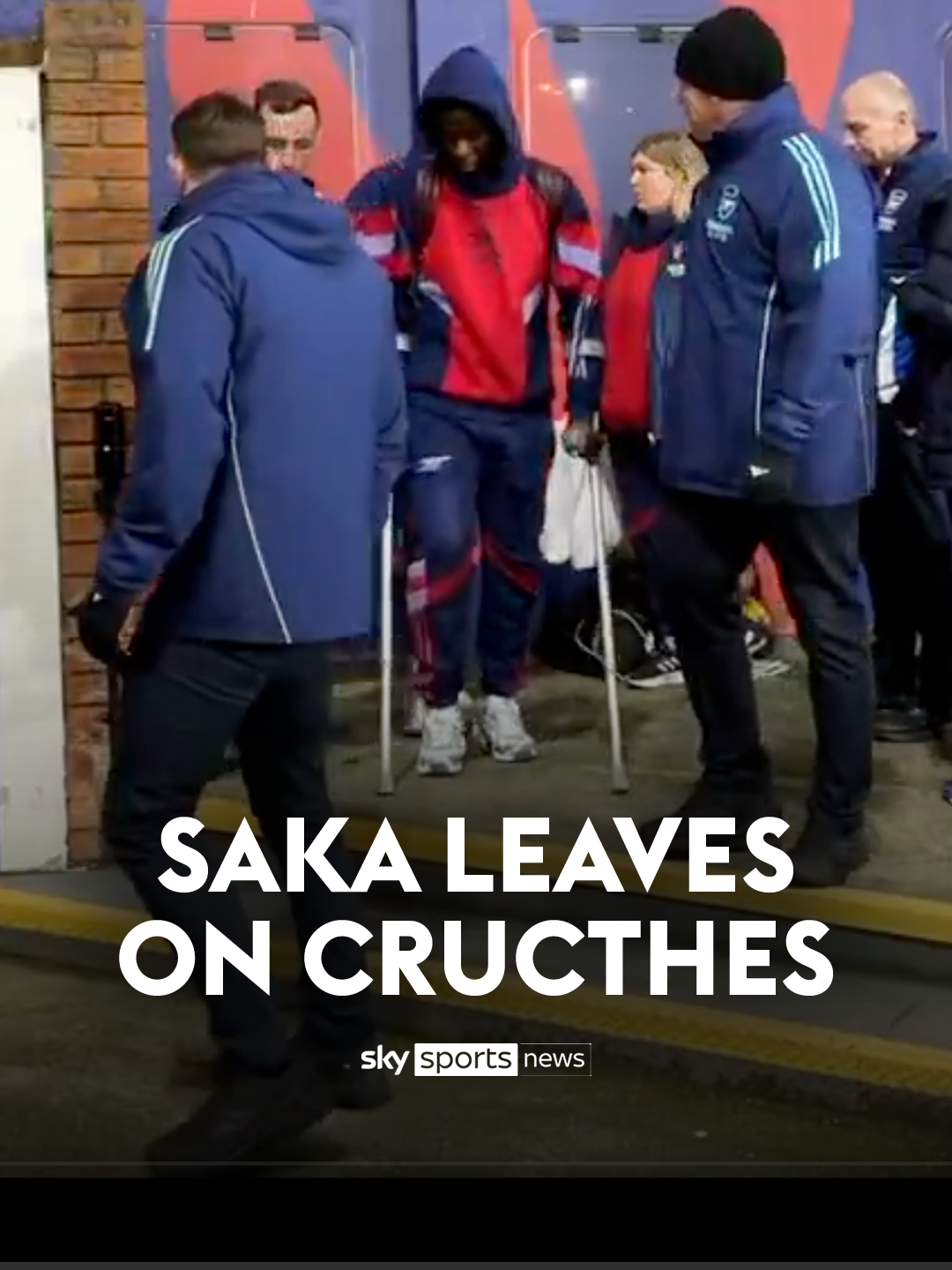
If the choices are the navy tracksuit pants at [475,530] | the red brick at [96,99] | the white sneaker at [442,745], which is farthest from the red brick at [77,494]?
the white sneaker at [442,745]

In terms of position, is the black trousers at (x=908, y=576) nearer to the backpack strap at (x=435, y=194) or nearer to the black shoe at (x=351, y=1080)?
the backpack strap at (x=435, y=194)

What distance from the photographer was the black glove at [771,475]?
4484 mm

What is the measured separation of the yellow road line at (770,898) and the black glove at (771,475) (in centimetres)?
→ 88

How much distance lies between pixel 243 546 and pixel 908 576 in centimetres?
254

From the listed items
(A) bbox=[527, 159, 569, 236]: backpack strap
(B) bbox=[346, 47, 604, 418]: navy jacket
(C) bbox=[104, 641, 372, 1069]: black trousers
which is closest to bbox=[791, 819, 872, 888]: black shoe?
(C) bbox=[104, 641, 372, 1069]: black trousers

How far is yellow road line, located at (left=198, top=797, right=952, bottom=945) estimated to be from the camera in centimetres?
467

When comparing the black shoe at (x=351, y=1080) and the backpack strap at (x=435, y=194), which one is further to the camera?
the backpack strap at (x=435, y=194)

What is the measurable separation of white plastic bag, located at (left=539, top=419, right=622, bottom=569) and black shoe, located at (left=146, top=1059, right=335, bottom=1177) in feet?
7.66

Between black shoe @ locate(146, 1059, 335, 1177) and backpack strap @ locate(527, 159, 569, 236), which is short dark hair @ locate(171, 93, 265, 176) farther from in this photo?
backpack strap @ locate(527, 159, 569, 236)

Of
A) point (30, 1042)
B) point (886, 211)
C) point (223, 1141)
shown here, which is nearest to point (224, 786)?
point (30, 1042)

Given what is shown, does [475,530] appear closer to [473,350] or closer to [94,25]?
[473,350]

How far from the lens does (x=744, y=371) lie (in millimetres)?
4598

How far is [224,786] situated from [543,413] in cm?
128
